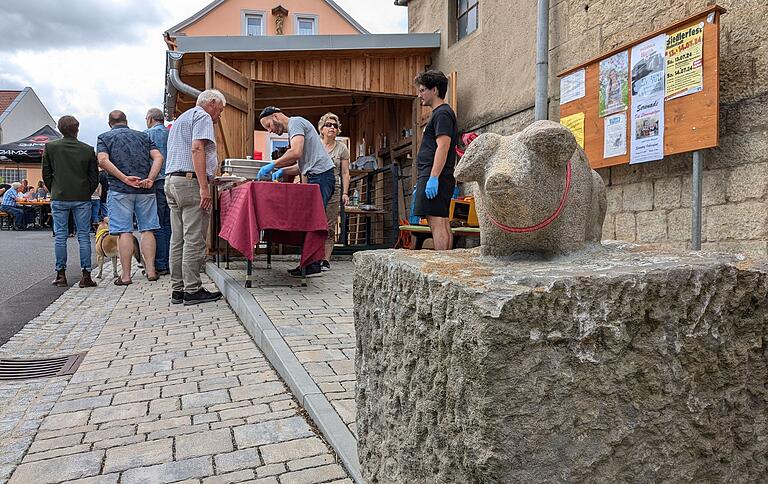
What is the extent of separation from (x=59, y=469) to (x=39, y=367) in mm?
1740

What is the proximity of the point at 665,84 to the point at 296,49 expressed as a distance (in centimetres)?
566

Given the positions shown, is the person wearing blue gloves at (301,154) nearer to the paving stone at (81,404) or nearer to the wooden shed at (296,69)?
the wooden shed at (296,69)

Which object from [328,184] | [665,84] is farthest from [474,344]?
[328,184]

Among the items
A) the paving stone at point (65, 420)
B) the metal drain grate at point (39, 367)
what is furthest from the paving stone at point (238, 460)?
the metal drain grate at point (39, 367)

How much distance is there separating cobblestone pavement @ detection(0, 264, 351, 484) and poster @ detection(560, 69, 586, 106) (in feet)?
11.8

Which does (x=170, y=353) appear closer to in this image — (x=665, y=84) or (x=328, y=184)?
(x=328, y=184)

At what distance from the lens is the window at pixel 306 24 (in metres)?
27.1

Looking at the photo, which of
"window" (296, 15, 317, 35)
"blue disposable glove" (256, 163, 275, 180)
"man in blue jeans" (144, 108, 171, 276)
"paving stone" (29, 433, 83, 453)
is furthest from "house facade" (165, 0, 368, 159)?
"paving stone" (29, 433, 83, 453)

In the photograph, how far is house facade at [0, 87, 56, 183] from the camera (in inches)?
1367

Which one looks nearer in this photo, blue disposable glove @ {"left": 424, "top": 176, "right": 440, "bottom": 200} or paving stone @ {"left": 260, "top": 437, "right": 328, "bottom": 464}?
paving stone @ {"left": 260, "top": 437, "right": 328, "bottom": 464}

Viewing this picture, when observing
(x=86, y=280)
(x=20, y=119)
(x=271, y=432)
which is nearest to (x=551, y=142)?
(x=271, y=432)

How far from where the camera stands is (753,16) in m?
4.04

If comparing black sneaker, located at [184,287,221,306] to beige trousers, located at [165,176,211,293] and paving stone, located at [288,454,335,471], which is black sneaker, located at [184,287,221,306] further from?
paving stone, located at [288,454,335,471]

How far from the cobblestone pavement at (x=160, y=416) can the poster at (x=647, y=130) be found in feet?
10.7
